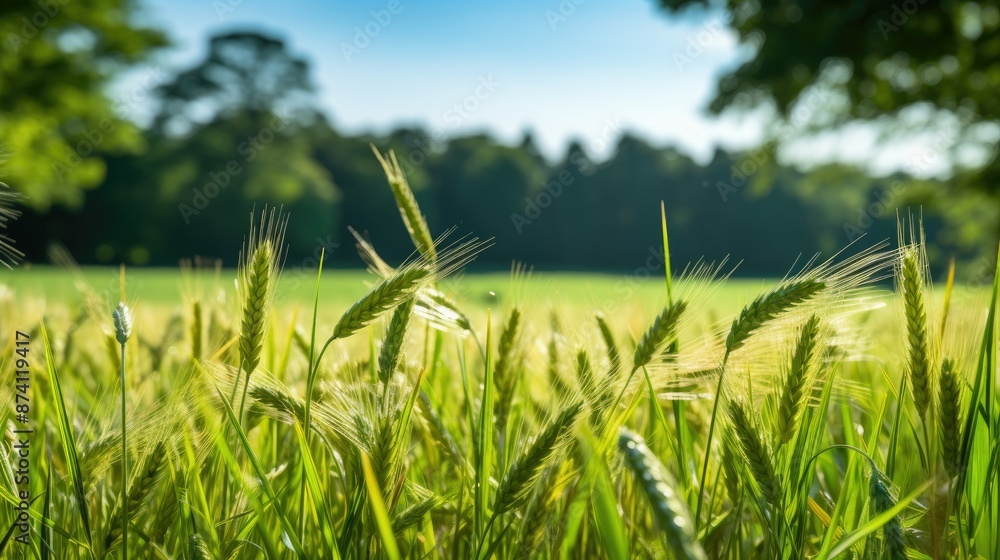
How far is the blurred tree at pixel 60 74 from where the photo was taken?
17.5 meters

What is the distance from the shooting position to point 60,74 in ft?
68.8

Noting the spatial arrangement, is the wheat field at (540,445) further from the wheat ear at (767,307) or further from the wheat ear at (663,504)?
the wheat ear at (663,504)

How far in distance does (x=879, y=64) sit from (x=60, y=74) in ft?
71.6

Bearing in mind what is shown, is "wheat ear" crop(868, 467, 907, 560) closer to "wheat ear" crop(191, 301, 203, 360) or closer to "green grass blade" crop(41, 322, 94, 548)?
"green grass blade" crop(41, 322, 94, 548)

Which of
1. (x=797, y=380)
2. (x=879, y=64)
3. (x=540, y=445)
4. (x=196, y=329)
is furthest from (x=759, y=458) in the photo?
(x=879, y=64)

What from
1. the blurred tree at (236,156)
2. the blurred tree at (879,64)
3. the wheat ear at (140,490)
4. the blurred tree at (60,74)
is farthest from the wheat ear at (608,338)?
the blurred tree at (236,156)

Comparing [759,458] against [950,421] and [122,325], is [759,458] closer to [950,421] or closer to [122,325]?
[950,421]

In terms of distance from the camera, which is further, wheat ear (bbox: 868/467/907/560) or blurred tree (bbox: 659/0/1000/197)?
blurred tree (bbox: 659/0/1000/197)

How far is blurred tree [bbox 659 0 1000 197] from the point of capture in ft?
28.7

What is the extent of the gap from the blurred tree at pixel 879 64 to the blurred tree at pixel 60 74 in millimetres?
16421

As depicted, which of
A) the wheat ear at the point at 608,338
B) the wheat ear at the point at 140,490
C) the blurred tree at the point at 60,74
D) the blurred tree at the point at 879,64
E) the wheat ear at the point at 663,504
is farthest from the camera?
the blurred tree at the point at 60,74

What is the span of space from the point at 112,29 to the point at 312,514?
25024 millimetres

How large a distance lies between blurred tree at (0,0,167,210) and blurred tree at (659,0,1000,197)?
1642 centimetres

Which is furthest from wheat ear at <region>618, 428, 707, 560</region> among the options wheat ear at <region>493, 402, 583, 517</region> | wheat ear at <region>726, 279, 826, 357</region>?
wheat ear at <region>726, 279, 826, 357</region>
